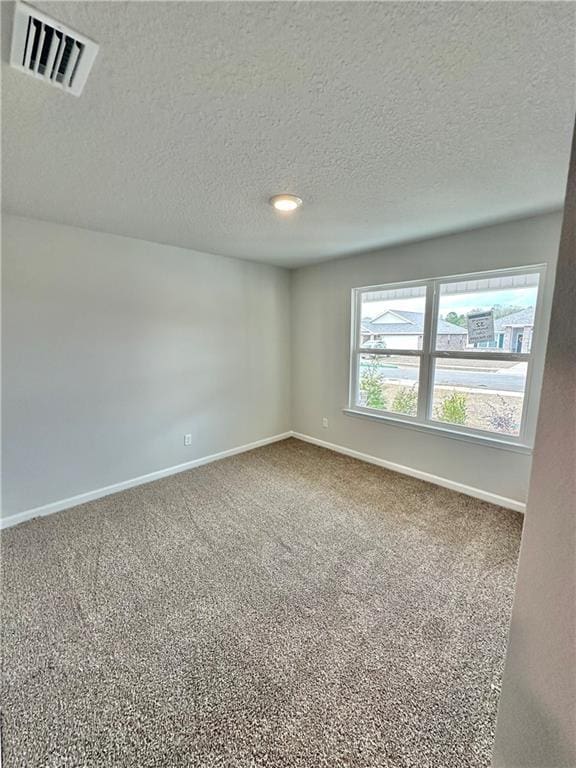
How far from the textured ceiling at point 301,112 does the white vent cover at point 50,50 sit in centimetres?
3

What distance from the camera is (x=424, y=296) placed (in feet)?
10.4

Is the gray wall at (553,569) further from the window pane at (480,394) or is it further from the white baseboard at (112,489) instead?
the white baseboard at (112,489)

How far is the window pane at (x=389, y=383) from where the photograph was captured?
3357mm

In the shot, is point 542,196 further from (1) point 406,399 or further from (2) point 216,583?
(2) point 216,583

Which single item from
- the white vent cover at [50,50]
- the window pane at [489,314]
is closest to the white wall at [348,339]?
the window pane at [489,314]

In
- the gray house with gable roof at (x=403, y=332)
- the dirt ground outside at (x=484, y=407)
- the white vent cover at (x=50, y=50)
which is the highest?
the white vent cover at (x=50, y=50)

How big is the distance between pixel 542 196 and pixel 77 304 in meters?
3.54

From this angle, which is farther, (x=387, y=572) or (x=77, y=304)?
(x=77, y=304)

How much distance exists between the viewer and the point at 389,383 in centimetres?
356

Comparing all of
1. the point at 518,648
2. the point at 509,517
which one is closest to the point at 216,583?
the point at 518,648

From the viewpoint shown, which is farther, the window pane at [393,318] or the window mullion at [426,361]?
the window pane at [393,318]

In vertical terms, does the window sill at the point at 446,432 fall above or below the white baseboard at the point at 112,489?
above

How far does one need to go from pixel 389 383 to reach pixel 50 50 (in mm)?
3359

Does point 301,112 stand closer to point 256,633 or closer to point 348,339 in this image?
point 256,633
